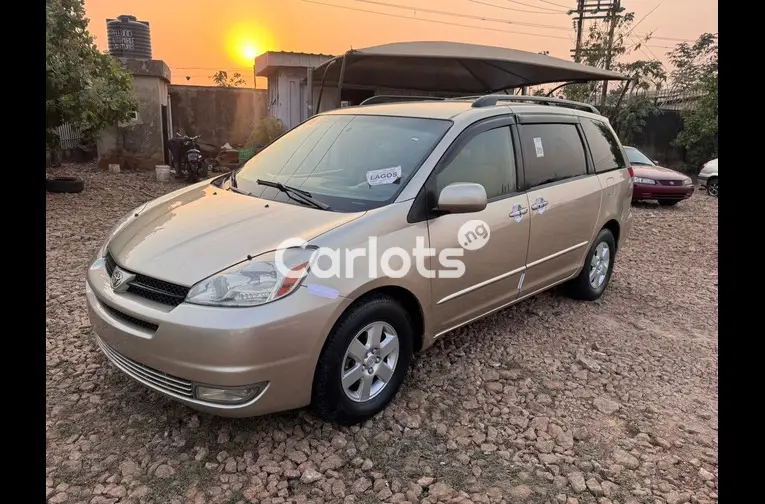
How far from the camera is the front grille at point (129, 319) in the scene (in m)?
2.32

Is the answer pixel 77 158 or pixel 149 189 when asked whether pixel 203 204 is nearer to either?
pixel 149 189

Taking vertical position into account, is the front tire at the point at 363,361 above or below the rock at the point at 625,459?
above

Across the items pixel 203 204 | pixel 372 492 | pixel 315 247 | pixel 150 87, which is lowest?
pixel 372 492

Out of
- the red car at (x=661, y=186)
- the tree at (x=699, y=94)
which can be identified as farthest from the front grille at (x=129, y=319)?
the tree at (x=699, y=94)

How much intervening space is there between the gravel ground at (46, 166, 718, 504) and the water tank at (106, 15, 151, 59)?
35.3 feet

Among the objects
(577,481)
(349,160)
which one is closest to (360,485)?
(577,481)

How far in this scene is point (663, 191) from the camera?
10.7 meters

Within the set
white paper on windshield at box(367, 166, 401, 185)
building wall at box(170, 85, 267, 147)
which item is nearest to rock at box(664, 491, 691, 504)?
white paper on windshield at box(367, 166, 401, 185)

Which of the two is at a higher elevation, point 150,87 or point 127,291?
point 150,87

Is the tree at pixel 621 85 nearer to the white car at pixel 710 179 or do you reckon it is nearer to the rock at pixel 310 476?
the white car at pixel 710 179

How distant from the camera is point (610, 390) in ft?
10.7

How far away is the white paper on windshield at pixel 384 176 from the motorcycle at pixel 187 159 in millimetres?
8302
